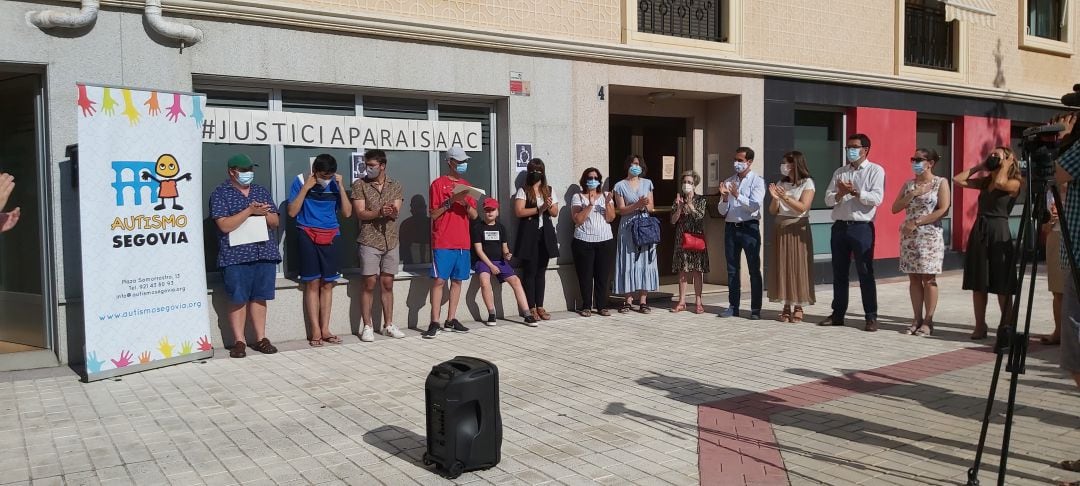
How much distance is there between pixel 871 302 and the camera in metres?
9.59

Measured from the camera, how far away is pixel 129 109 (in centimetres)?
725

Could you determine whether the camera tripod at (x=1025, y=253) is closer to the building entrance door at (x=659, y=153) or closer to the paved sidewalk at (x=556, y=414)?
the paved sidewalk at (x=556, y=414)

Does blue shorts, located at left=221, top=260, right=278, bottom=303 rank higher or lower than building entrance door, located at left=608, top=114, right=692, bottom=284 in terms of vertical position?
lower

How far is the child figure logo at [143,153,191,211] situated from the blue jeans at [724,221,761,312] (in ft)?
20.5

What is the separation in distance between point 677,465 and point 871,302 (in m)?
5.50

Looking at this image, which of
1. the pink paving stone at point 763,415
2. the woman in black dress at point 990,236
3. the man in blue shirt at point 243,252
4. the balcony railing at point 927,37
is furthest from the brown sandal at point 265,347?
the balcony railing at point 927,37

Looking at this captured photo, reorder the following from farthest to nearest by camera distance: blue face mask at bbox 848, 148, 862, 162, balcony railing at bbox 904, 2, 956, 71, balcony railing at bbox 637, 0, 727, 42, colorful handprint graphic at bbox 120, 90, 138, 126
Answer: balcony railing at bbox 904, 2, 956, 71
balcony railing at bbox 637, 0, 727, 42
blue face mask at bbox 848, 148, 862, 162
colorful handprint graphic at bbox 120, 90, 138, 126

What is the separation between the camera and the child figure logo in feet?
24.5

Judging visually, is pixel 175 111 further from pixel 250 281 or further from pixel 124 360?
pixel 124 360

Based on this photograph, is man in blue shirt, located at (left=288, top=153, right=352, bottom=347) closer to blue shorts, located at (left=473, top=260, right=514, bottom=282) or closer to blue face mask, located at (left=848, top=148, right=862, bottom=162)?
blue shorts, located at (left=473, top=260, right=514, bottom=282)

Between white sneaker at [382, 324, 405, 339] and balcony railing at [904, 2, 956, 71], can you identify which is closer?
white sneaker at [382, 324, 405, 339]

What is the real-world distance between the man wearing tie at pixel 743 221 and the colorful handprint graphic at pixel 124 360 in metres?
6.58

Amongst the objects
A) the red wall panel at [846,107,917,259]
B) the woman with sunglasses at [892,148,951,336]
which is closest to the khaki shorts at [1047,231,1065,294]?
the woman with sunglasses at [892,148,951,336]

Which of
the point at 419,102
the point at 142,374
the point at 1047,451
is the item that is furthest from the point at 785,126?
the point at 142,374
